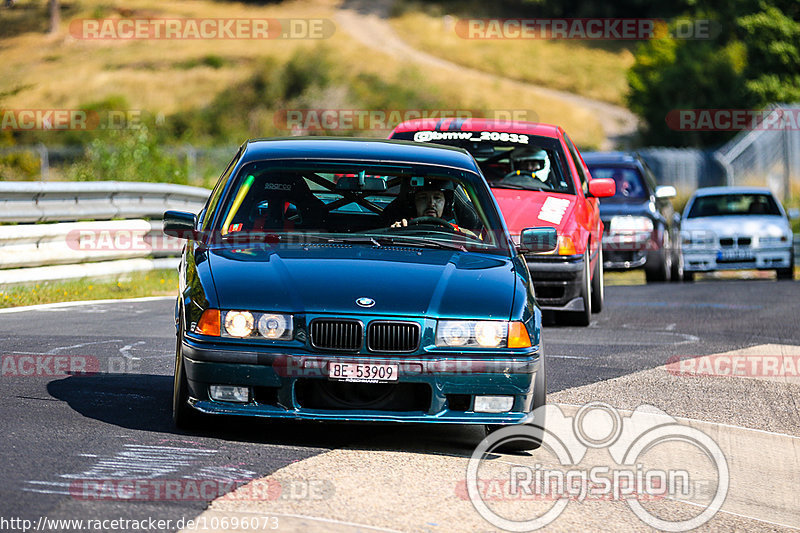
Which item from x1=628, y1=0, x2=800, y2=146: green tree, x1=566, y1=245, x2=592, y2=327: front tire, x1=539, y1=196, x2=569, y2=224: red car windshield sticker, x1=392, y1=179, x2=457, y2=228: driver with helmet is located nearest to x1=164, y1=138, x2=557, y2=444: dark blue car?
x1=392, y1=179, x2=457, y2=228: driver with helmet

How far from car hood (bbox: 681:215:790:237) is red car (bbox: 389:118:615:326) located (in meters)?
7.47

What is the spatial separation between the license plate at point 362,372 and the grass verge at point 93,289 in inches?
277

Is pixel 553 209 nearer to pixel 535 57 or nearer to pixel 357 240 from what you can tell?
pixel 357 240

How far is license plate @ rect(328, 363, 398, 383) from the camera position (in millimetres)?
6223

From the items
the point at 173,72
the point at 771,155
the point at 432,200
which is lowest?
the point at 432,200

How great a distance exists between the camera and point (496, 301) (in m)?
6.57

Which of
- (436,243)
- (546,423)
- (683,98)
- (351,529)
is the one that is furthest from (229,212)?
(683,98)

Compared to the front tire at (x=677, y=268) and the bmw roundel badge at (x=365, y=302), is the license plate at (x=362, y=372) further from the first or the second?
the front tire at (x=677, y=268)

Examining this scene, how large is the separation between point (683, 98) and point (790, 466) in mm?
59615

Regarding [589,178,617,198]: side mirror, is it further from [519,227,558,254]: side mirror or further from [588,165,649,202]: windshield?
[588,165,649,202]: windshield

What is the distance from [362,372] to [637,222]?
40.5ft

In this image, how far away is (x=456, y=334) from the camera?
21.0ft

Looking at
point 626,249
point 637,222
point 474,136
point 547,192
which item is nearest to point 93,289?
point 474,136

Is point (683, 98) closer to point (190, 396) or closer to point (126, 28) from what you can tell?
point (126, 28)
